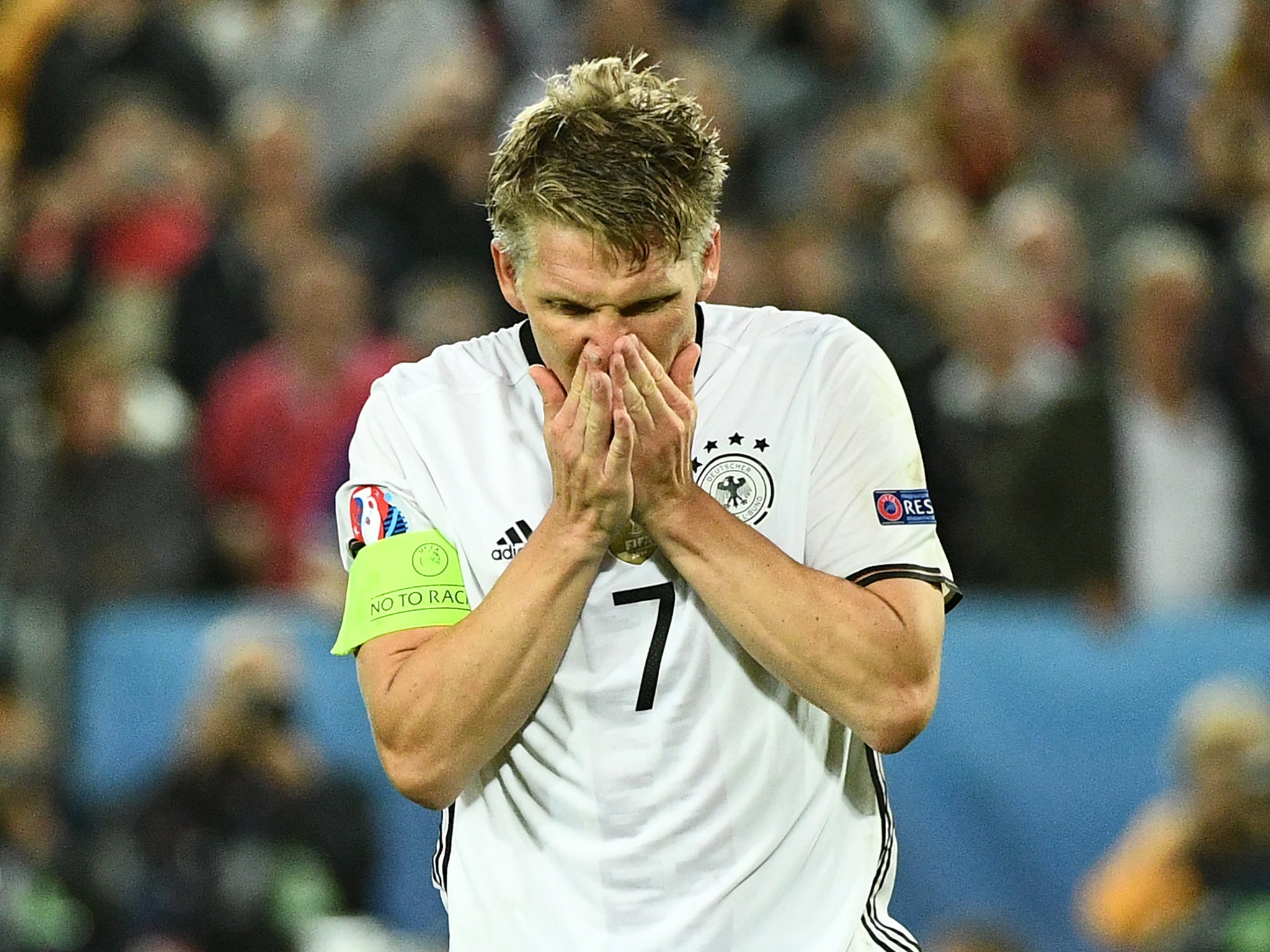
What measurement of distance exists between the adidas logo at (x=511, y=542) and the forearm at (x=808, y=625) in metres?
0.26

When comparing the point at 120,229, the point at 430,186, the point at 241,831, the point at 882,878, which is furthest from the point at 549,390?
the point at 120,229

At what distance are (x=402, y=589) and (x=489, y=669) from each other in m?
0.23

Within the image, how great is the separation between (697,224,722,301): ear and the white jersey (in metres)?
0.18

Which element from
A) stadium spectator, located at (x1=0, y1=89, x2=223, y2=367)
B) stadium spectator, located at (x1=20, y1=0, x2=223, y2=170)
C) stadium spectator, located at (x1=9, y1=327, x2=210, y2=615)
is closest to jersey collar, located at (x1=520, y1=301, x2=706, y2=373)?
stadium spectator, located at (x1=9, y1=327, x2=210, y2=615)

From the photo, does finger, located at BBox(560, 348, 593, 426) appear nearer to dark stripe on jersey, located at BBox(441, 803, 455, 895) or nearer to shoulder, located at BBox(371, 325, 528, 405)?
shoulder, located at BBox(371, 325, 528, 405)

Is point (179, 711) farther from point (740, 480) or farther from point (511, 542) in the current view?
point (740, 480)

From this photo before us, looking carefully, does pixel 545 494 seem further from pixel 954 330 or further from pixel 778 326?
pixel 954 330

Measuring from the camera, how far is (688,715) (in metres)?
2.68

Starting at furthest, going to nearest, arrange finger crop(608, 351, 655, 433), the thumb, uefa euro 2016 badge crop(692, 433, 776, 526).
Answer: uefa euro 2016 badge crop(692, 433, 776, 526)
the thumb
finger crop(608, 351, 655, 433)

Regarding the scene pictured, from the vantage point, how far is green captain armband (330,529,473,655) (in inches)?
107

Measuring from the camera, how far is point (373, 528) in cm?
281

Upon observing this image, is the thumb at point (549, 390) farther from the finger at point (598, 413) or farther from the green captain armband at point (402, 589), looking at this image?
the green captain armband at point (402, 589)

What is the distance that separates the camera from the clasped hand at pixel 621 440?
2533 mm

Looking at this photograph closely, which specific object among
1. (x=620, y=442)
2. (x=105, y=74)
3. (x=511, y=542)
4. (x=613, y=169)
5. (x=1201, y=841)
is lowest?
(x=1201, y=841)
